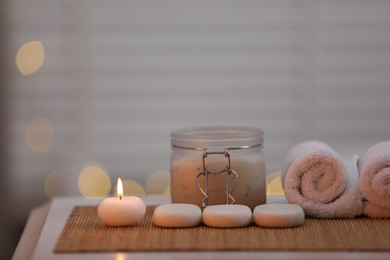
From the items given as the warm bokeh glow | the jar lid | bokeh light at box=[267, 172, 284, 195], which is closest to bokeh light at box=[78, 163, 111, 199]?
bokeh light at box=[267, 172, 284, 195]

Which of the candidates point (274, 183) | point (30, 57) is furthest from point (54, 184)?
point (274, 183)

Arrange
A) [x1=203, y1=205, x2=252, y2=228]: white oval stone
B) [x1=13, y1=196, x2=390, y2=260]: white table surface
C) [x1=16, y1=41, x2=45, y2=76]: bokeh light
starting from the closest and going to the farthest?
1. [x1=13, y1=196, x2=390, y2=260]: white table surface
2. [x1=203, y1=205, x2=252, y2=228]: white oval stone
3. [x1=16, y1=41, x2=45, y2=76]: bokeh light

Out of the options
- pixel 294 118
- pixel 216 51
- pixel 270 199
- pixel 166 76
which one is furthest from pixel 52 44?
pixel 270 199

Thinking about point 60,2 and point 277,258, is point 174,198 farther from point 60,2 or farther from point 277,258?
point 60,2

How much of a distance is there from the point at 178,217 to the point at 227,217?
0.08m

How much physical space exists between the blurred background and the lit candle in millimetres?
1374

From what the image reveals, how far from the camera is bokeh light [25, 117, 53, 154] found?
2545 mm

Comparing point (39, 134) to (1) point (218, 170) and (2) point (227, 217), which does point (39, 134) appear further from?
(2) point (227, 217)

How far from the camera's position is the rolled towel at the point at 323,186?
122 cm

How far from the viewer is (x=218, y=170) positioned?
48.8 inches

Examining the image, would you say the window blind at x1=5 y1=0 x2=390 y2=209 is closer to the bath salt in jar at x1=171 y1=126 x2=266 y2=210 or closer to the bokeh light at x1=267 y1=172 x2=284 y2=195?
the bokeh light at x1=267 y1=172 x2=284 y2=195

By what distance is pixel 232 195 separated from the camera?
1245 mm

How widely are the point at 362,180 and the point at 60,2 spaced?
1.62m

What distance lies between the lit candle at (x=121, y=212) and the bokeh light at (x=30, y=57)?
57.5 inches
